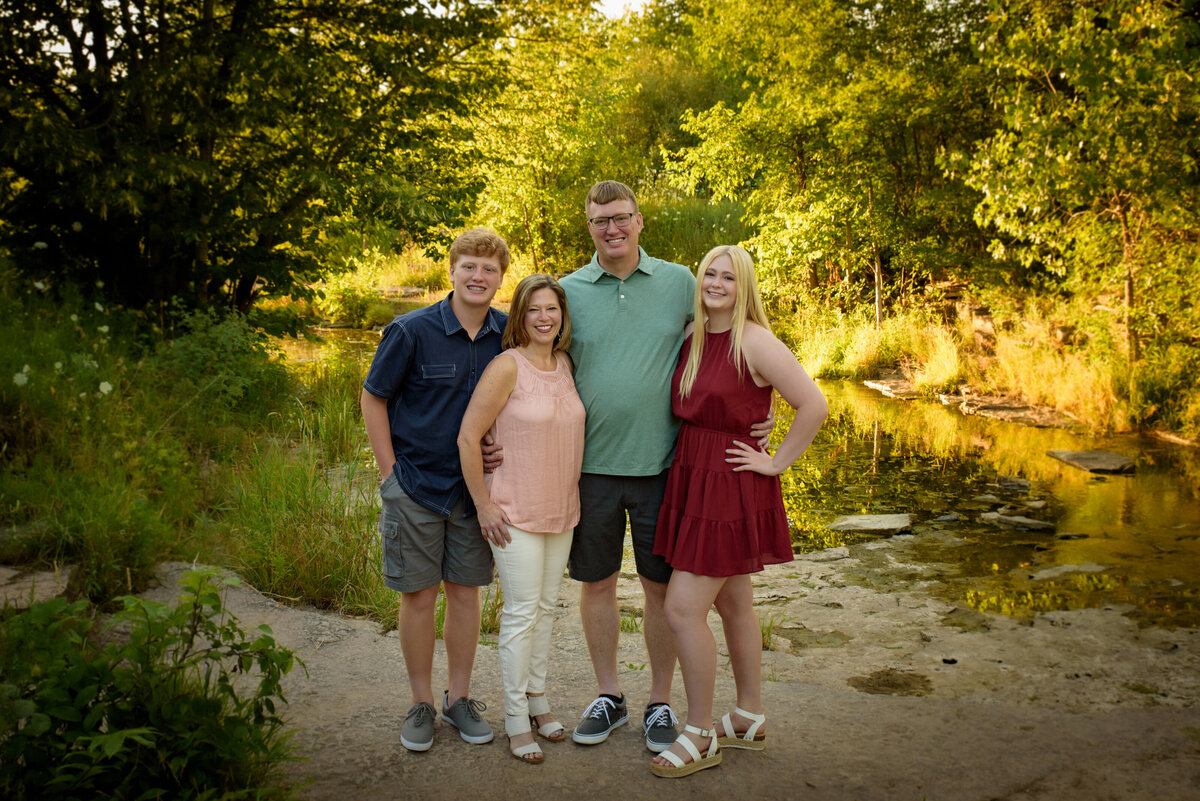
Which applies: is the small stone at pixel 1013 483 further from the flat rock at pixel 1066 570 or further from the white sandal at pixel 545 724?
the white sandal at pixel 545 724

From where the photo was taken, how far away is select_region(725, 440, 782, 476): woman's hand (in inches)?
120

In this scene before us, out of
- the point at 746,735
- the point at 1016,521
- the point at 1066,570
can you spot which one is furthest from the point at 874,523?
the point at 746,735

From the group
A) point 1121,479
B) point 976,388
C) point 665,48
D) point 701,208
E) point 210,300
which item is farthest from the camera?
point 665,48

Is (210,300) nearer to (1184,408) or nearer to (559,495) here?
(559,495)

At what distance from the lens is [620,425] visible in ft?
10.5

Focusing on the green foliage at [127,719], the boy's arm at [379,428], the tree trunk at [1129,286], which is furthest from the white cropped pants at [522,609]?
the tree trunk at [1129,286]

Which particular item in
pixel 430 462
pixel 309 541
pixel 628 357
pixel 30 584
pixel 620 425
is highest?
pixel 628 357

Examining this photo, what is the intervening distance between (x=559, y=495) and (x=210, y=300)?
7.36 meters

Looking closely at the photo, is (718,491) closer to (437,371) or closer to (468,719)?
(437,371)

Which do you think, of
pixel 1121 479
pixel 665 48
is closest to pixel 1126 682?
pixel 1121 479

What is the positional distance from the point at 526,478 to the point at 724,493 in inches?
27.0

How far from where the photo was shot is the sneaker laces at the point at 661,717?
10.4ft

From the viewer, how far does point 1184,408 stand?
9.91 meters

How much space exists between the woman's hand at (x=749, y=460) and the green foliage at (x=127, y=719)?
5.08 ft
